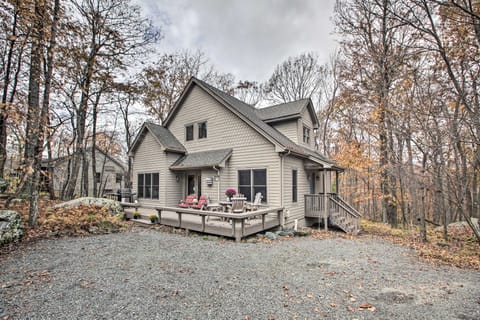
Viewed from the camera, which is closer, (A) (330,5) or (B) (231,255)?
(B) (231,255)

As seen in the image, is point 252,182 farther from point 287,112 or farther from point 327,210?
point 287,112

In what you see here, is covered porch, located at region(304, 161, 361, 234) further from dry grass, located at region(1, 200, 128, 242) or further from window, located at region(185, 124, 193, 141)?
dry grass, located at region(1, 200, 128, 242)

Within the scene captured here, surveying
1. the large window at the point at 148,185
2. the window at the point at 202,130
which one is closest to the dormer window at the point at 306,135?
the window at the point at 202,130

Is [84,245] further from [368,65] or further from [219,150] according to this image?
[368,65]

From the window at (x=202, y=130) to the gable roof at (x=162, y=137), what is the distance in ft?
4.22

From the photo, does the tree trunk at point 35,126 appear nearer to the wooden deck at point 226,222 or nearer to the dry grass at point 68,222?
the dry grass at point 68,222

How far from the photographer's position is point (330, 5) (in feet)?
36.6

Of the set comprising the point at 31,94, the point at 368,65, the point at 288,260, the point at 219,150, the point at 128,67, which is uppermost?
the point at 128,67

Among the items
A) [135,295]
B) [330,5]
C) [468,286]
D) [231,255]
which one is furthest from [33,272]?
[330,5]

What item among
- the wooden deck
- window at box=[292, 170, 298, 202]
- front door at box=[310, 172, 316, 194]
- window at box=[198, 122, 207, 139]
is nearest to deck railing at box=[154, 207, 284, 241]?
the wooden deck

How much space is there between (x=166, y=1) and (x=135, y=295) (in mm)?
12688

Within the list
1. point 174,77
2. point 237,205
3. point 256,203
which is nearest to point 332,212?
point 256,203

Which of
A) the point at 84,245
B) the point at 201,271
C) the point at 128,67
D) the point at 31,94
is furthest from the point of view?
the point at 128,67

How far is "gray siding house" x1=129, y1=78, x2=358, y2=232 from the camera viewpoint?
9.57 m
